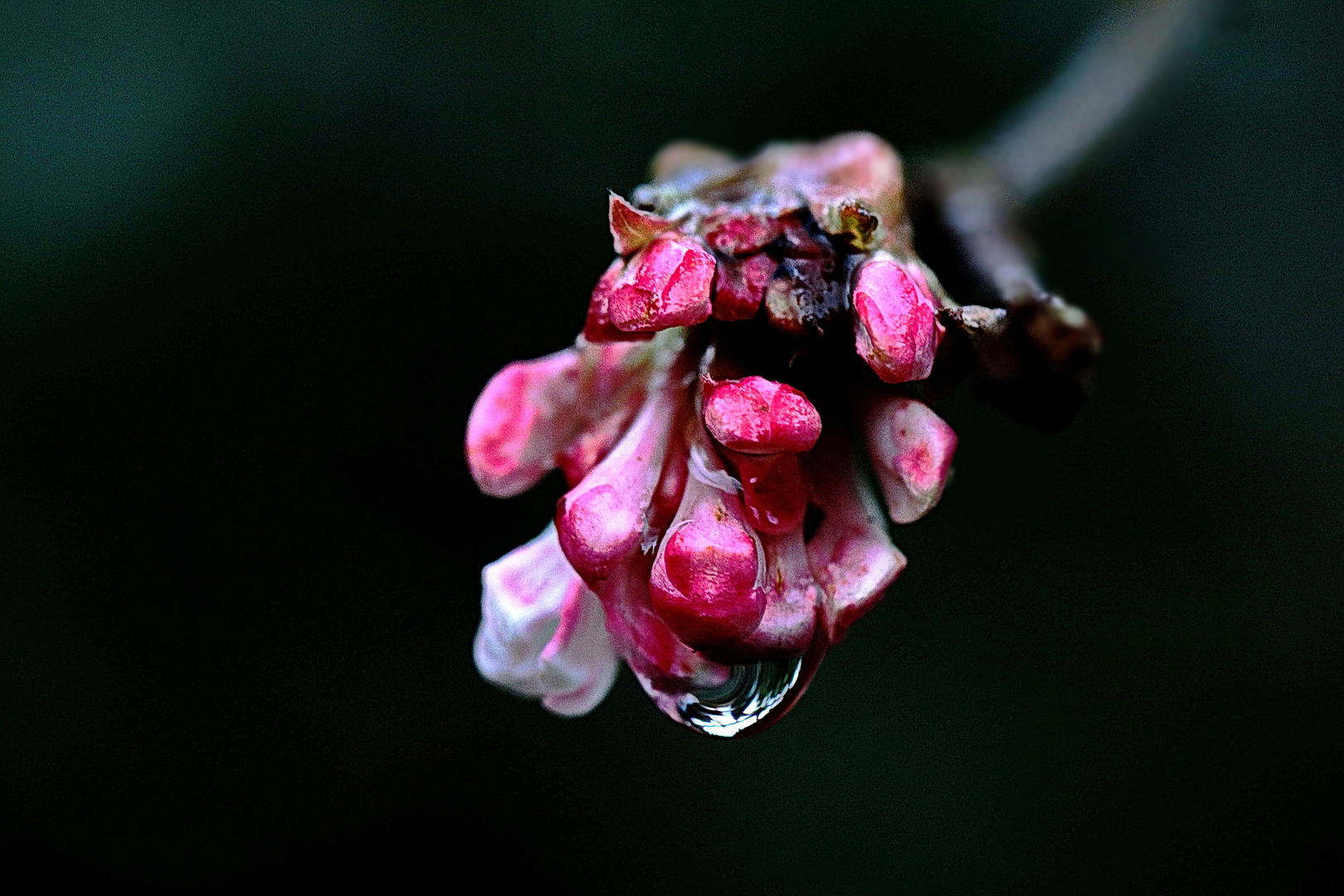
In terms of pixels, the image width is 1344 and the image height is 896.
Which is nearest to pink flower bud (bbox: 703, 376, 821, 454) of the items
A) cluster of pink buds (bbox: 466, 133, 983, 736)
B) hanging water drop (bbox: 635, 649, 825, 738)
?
cluster of pink buds (bbox: 466, 133, 983, 736)

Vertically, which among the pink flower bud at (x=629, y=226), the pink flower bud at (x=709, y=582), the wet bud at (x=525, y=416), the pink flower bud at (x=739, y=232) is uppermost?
the pink flower bud at (x=739, y=232)

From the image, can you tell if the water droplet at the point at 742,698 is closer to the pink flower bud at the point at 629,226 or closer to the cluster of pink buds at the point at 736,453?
the cluster of pink buds at the point at 736,453

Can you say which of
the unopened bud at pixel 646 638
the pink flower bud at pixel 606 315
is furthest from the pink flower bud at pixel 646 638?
the pink flower bud at pixel 606 315

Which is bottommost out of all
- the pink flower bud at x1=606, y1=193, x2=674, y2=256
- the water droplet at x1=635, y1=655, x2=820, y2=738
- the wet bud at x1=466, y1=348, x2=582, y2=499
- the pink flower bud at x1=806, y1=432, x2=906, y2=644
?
the water droplet at x1=635, y1=655, x2=820, y2=738

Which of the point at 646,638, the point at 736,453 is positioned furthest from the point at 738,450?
the point at 646,638

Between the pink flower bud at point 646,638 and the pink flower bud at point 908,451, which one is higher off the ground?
the pink flower bud at point 908,451

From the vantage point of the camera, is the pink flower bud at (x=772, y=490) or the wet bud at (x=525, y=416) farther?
the wet bud at (x=525, y=416)

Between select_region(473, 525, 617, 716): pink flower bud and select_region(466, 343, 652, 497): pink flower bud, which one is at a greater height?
select_region(466, 343, 652, 497): pink flower bud

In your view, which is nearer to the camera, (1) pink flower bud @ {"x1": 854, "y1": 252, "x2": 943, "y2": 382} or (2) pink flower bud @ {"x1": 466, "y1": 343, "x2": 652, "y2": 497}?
(1) pink flower bud @ {"x1": 854, "y1": 252, "x2": 943, "y2": 382}

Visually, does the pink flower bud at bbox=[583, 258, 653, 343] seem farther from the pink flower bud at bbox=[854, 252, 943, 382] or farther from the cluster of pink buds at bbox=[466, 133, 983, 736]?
the pink flower bud at bbox=[854, 252, 943, 382]
